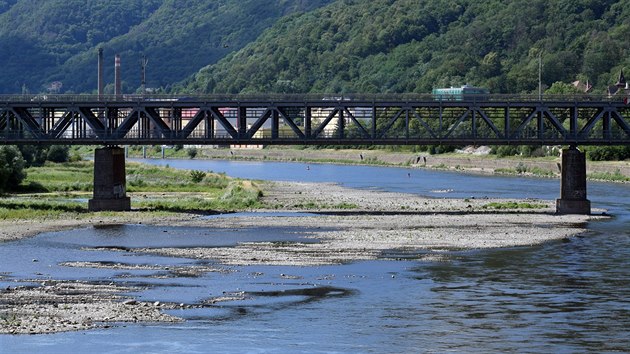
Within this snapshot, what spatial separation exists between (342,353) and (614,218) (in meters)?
58.7

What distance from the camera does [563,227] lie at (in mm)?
91438

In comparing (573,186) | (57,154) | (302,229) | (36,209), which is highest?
(57,154)

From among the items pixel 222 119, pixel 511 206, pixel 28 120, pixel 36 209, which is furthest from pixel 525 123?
pixel 28 120

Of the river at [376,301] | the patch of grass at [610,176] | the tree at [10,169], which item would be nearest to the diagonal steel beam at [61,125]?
the tree at [10,169]

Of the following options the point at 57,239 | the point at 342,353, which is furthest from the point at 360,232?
the point at 342,353

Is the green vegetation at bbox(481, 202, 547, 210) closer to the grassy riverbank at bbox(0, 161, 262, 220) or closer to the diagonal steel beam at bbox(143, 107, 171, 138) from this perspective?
the grassy riverbank at bbox(0, 161, 262, 220)

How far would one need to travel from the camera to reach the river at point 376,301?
155 feet

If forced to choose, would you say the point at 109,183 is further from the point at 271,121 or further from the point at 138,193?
the point at 138,193

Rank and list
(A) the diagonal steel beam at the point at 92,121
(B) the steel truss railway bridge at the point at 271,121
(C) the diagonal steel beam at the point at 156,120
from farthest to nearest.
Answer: (C) the diagonal steel beam at the point at 156,120
(A) the diagonal steel beam at the point at 92,121
(B) the steel truss railway bridge at the point at 271,121

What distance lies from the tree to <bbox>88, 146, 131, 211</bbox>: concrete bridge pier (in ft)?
63.8

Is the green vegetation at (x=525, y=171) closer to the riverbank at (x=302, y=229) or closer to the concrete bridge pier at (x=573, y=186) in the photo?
the riverbank at (x=302, y=229)

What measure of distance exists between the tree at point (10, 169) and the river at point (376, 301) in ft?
133

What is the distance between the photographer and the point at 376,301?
56562 millimetres

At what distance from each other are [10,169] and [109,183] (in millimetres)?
24914
